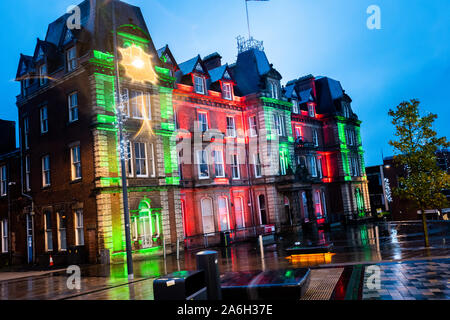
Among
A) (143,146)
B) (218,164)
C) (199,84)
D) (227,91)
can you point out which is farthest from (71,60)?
(227,91)

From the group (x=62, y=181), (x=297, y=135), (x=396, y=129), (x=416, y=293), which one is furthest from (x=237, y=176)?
(x=416, y=293)

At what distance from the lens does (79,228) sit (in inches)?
957

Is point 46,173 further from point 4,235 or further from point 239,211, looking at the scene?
point 239,211

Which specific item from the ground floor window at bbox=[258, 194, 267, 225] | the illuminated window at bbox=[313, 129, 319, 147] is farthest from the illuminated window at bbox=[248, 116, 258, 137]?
the illuminated window at bbox=[313, 129, 319, 147]

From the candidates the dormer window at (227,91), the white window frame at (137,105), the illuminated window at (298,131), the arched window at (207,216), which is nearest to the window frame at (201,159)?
the arched window at (207,216)

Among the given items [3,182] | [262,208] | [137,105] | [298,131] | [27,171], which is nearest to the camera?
[137,105]

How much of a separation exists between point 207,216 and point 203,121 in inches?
332

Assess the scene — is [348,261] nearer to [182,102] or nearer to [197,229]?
[197,229]

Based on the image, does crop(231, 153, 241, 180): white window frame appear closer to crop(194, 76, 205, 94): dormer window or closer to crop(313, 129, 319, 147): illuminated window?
crop(194, 76, 205, 94): dormer window

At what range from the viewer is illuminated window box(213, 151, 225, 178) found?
33.7m

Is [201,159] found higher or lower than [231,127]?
lower

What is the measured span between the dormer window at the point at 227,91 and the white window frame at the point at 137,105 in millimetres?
11485

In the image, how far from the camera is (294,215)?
37.2 m

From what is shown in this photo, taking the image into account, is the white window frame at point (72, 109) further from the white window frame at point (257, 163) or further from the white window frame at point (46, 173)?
the white window frame at point (257, 163)
